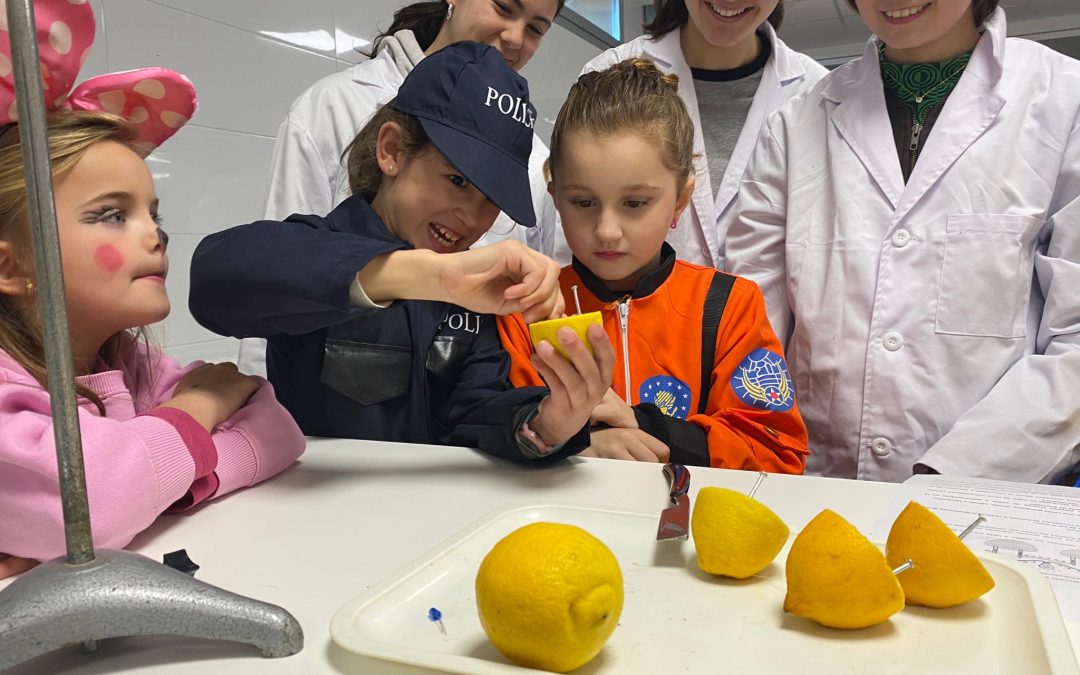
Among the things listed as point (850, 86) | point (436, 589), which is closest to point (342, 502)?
point (436, 589)

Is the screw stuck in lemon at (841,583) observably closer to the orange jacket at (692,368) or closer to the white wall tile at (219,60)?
the orange jacket at (692,368)

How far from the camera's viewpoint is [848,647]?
1.66 ft

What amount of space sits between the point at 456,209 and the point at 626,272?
35 cm

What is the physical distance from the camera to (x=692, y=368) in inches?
52.6

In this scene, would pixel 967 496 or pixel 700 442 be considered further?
pixel 700 442

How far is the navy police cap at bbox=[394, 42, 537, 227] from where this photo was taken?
1094 millimetres

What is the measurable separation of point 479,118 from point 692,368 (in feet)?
1.77

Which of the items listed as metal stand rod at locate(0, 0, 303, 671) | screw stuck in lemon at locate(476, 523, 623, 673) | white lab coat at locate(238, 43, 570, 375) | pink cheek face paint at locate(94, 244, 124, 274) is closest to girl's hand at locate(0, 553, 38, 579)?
metal stand rod at locate(0, 0, 303, 671)

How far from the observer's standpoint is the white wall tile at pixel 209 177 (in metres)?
2.09

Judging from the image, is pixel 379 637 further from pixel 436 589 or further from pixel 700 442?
pixel 700 442

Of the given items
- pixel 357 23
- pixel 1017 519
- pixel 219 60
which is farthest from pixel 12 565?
pixel 357 23

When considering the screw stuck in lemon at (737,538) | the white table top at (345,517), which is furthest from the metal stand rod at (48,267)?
the screw stuck in lemon at (737,538)

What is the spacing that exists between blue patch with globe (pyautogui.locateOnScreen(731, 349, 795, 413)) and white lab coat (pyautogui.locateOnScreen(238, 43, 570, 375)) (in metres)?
0.50

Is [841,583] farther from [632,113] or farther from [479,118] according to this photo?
[632,113]
